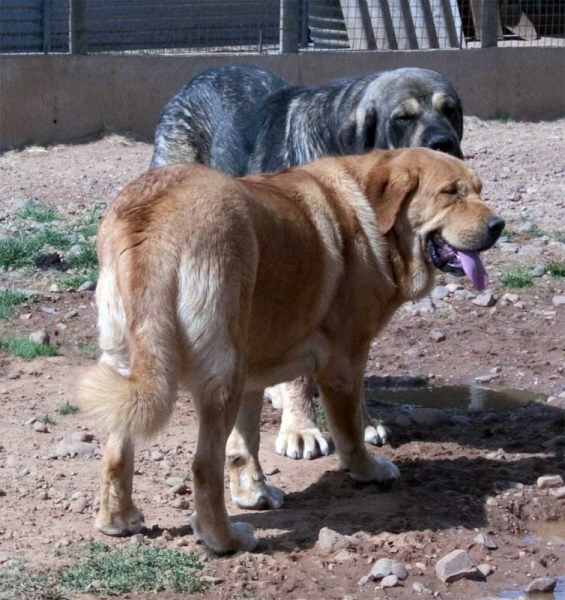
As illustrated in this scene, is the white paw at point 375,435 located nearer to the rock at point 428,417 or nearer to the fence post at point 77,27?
the rock at point 428,417

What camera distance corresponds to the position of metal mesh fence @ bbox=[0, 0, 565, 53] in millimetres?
12812

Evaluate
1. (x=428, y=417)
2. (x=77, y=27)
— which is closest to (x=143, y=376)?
(x=428, y=417)

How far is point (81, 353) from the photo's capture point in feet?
22.8

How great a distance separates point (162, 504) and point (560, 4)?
13004 mm

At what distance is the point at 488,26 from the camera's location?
45.7 feet

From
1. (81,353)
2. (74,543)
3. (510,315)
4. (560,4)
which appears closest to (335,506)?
(74,543)

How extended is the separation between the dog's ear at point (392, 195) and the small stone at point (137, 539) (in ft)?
5.58

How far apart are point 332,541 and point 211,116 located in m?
3.66

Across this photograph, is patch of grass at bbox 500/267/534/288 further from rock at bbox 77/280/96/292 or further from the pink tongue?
the pink tongue

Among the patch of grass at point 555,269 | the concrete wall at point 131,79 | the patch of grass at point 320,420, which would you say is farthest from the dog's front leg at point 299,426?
the concrete wall at point 131,79

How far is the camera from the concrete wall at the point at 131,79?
12.3 meters

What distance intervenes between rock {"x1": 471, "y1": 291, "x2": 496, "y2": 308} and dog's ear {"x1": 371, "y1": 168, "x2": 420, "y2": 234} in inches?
121

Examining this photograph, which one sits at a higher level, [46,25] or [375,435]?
[46,25]

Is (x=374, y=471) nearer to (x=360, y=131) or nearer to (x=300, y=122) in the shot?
(x=360, y=131)
